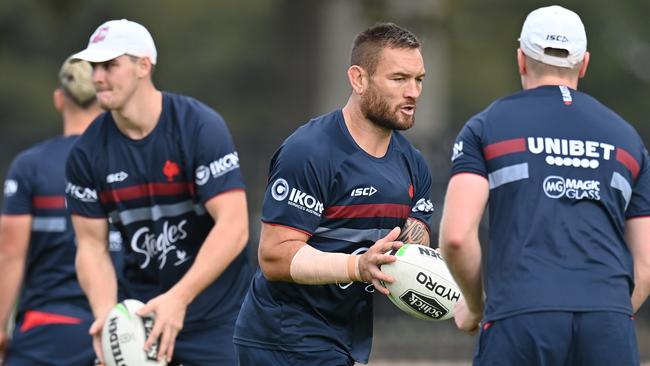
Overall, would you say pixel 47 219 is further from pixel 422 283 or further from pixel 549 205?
pixel 549 205

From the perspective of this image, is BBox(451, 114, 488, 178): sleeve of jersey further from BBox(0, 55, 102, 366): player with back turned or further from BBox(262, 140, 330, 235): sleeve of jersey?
BBox(0, 55, 102, 366): player with back turned

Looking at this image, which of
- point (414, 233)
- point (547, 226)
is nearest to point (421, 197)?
point (414, 233)

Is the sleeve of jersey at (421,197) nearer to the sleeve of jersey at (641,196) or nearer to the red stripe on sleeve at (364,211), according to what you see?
the red stripe on sleeve at (364,211)

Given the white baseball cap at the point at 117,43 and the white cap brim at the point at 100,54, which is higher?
the white baseball cap at the point at 117,43

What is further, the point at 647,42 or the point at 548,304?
the point at 647,42

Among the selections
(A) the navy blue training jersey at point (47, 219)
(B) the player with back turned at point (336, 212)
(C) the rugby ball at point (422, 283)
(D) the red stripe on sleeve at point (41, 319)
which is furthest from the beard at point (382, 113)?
(D) the red stripe on sleeve at point (41, 319)

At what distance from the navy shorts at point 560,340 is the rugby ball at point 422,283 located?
458mm

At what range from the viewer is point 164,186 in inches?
275

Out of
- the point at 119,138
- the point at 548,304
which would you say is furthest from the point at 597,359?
the point at 119,138

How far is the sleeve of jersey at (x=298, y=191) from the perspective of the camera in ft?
19.4

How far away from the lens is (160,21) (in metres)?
32.7

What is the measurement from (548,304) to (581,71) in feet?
3.55

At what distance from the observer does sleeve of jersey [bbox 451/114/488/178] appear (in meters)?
5.49

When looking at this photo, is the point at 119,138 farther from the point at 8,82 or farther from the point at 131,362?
the point at 8,82
